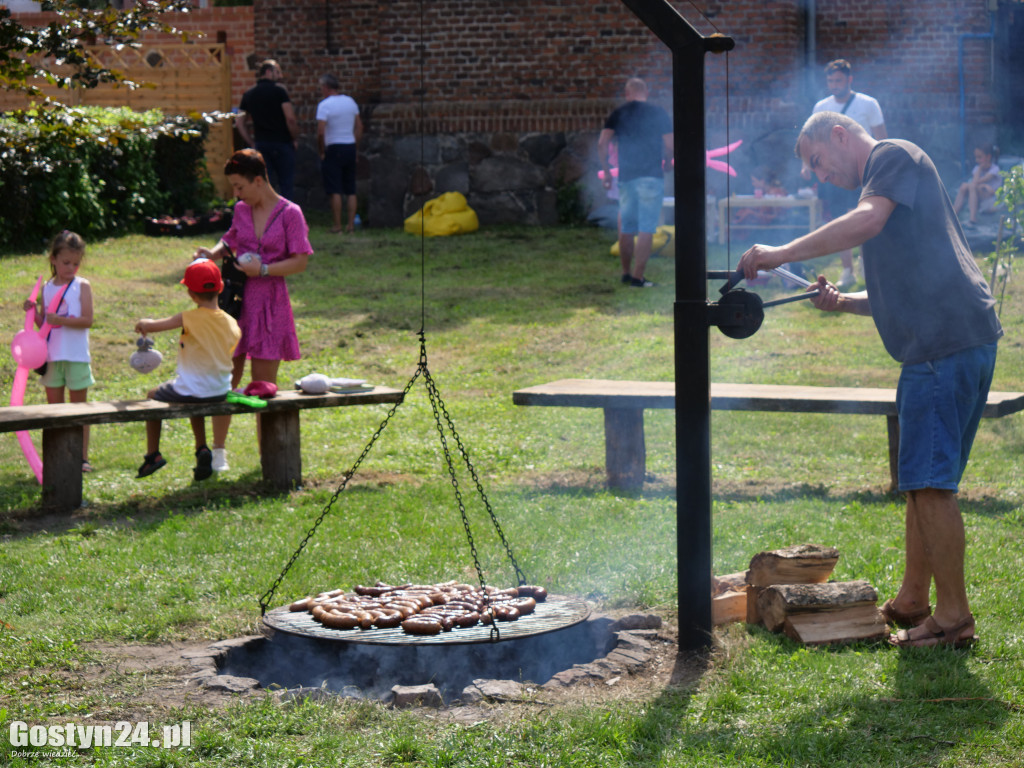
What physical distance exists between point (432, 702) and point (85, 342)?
442 centimetres

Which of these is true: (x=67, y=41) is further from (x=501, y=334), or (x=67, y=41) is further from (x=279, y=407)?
(x=501, y=334)

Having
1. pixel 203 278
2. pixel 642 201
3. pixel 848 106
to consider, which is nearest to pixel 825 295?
pixel 203 278

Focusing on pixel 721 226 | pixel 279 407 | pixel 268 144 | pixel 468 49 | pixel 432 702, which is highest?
pixel 468 49

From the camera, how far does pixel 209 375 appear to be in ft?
22.2

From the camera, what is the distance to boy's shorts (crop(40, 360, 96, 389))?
7.33 m

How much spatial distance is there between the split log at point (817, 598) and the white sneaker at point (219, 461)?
4.04 meters

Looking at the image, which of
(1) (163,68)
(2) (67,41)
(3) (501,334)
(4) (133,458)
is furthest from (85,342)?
(1) (163,68)

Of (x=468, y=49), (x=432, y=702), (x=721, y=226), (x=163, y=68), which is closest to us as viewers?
(x=432, y=702)

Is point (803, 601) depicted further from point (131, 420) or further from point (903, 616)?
point (131, 420)

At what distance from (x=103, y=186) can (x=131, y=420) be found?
940 cm

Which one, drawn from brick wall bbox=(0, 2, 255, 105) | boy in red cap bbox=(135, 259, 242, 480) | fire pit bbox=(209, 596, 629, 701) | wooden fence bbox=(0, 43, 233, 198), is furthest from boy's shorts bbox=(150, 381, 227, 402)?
brick wall bbox=(0, 2, 255, 105)

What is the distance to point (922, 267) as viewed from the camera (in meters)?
4.30

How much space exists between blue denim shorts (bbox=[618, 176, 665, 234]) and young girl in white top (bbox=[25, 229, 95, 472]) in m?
5.97

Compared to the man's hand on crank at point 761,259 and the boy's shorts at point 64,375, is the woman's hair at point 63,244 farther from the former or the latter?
the man's hand on crank at point 761,259
